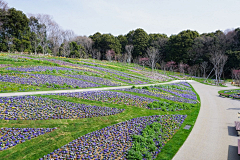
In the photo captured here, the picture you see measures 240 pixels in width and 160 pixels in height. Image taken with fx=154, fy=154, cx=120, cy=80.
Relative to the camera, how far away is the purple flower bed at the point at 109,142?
6.00 m

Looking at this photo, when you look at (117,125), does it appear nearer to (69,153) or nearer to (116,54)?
(69,153)

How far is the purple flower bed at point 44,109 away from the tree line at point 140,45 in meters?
29.3

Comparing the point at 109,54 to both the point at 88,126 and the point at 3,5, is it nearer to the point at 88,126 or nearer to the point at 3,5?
the point at 3,5

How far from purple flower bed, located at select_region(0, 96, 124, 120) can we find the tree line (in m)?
29.3

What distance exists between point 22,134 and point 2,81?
362 inches

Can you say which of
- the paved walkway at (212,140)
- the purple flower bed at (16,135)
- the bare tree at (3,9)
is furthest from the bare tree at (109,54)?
the purple flower bed at (16,135)

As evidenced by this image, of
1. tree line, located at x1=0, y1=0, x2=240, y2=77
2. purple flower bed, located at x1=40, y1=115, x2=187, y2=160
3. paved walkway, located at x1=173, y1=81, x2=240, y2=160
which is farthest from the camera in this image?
tree line, located at x1=0, y1=0, x2=240, y2=77

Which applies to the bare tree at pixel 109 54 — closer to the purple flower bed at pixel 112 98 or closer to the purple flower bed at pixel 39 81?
the purple flower bed at pixel 39 81

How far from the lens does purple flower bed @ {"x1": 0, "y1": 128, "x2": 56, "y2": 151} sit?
6.11m

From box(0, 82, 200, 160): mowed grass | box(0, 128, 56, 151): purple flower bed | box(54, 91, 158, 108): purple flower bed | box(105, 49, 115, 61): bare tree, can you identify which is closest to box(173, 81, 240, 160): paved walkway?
box(0, 82, 200, 160): mowed grass

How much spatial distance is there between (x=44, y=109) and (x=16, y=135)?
2599 mm

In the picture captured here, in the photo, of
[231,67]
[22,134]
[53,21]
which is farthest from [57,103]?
[53,21]

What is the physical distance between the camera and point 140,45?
2552 inches

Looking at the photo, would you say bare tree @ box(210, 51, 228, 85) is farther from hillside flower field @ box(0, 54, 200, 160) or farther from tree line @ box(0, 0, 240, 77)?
hillside flower field @ box(0, 54, 200, 160)
